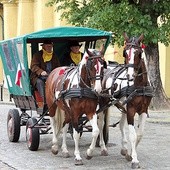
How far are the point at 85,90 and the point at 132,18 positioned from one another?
9.97m

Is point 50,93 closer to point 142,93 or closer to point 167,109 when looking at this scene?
point 142,93

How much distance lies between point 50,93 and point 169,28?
9.46 metres

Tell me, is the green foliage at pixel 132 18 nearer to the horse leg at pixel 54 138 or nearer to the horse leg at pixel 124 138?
the horse leg at pixel 54 138

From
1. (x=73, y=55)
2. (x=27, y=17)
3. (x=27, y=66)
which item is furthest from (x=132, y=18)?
(x=27, y=17)

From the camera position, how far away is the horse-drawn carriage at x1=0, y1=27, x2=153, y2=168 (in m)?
10.5

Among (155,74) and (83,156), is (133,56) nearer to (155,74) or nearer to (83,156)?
(83,156)

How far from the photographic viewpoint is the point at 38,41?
44.7 feet

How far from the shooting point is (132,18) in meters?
20.4

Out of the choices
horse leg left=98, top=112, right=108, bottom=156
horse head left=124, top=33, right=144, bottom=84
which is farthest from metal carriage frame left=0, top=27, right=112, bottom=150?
horse head left=124, top=33, right=144, bottom=84

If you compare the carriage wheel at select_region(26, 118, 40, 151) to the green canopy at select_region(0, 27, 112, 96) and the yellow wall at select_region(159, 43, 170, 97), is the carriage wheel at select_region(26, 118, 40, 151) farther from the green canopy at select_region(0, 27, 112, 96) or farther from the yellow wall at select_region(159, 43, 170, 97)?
the yellow wall at select_region(159, 43, 170, 97)

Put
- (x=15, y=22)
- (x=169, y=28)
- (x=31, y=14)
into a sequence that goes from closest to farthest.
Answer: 1. (x=169, y=28)
2. (x=31, y=14)
3. (x=15, y=22)

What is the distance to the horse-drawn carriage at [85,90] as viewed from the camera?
10547 mm

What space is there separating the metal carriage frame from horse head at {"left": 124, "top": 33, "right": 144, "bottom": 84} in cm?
218

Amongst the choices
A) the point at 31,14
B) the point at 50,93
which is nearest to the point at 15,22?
the point at 31,14
